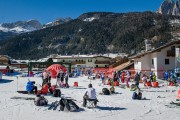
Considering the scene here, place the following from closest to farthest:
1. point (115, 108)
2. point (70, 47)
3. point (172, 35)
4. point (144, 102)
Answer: point (115, 108) → point (144, 102) → point (172, 35) → point (70, 47)

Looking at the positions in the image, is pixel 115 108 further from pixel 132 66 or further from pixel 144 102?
pixel 132 66

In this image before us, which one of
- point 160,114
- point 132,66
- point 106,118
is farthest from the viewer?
point 132,66

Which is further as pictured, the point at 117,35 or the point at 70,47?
the point at 70,47

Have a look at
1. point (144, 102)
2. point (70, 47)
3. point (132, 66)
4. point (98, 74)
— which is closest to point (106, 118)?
point (144, 102)

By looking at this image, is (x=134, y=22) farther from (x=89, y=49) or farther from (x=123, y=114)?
(x=123, y=114)

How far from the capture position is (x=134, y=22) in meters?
182

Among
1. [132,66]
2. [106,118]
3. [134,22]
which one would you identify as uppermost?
[134,22]

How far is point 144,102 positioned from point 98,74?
28.2m

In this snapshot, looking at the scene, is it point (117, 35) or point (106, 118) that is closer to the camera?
point (106, 118)

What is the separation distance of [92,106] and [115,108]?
1229 mm

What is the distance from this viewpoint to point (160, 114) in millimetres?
14008

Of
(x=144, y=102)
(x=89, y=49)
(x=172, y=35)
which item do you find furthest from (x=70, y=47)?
(x=144, y=102)

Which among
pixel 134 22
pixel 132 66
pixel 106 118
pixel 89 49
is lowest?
pixel 106 118

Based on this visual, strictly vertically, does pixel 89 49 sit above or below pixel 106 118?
Result: above
